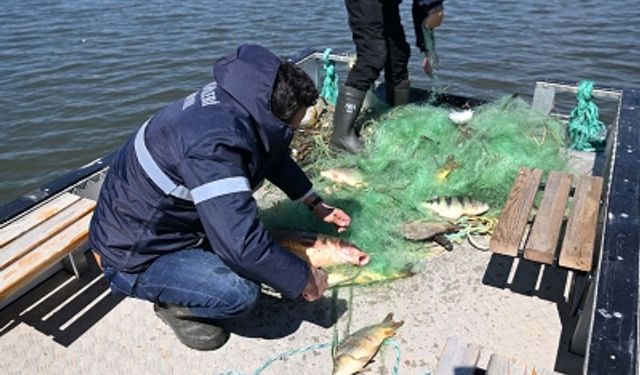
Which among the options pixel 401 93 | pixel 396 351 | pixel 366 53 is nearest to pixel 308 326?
pixel 396 351

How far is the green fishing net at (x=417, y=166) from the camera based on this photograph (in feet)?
12.6

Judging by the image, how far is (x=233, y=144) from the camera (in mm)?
2387

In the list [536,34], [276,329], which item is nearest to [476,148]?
[276,329]

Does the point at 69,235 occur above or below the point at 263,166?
below

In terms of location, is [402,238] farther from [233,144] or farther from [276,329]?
[233,144]

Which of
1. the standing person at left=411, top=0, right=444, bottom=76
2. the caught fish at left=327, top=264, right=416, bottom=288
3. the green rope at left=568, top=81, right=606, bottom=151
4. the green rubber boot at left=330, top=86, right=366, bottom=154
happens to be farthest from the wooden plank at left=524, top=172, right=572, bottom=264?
the standing person at left=411, top=0, right=444, bottom=76

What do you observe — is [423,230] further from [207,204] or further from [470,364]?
[207,204]

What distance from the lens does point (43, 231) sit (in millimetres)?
3295

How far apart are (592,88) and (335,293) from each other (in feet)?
10.7

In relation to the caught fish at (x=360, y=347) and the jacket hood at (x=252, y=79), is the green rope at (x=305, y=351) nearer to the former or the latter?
the caught fish at (x=360, y=347)

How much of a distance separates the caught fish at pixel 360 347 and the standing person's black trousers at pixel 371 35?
8.12 ft

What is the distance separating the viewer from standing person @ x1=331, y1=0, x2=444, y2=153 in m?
4.67

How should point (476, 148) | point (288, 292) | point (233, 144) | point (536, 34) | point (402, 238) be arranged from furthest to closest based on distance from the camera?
point (536, 34) < point (476, 148) < point (402, 238) < point (288, 292) < point (233, 144)

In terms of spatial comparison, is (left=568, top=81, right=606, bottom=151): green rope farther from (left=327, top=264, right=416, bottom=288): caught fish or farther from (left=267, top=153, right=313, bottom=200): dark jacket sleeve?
(left=267, top=153, right=313, bottom=200): dark jacket sleeve
